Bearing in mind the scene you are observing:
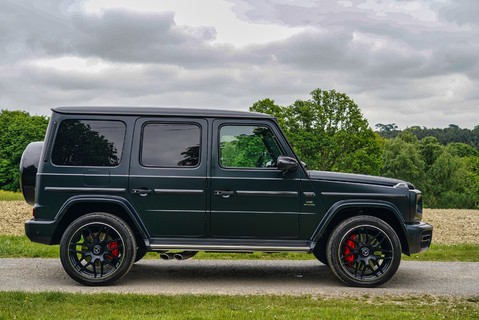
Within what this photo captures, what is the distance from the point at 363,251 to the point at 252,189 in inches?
64.3

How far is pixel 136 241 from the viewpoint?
855cm

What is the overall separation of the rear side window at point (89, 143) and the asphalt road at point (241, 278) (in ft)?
5.21

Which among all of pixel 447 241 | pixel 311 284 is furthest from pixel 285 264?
pixel 447 241

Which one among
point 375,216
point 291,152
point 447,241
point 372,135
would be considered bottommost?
point 447,241

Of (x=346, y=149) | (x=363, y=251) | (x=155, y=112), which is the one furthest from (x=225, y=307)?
(x=346, y=149)

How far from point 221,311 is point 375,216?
311 cm

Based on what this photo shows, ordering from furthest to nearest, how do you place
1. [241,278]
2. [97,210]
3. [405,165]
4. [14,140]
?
[14,140] < [405,165] < [241,278] < [97,210]

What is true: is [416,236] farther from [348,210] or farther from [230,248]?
[230,248]

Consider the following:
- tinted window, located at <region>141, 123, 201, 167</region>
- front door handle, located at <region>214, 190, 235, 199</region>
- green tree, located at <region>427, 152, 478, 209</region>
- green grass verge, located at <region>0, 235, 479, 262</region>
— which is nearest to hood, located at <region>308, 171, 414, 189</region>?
front door handle, located at <region>214, 190, 235, 199</region>

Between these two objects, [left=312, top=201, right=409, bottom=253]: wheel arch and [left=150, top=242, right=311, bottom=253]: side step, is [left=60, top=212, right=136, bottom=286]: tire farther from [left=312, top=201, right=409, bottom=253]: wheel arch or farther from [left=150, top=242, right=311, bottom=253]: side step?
[left=312, top=201, right=409, bottom=253]: wheel arch

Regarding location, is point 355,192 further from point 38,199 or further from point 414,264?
point 38,199

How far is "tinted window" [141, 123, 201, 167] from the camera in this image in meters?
8.37

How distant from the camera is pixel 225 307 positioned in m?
6.78

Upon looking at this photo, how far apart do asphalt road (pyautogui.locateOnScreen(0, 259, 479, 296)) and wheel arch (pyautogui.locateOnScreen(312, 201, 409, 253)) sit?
1.92ft
